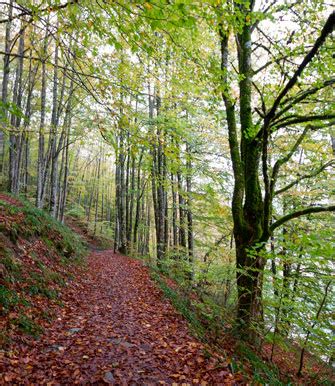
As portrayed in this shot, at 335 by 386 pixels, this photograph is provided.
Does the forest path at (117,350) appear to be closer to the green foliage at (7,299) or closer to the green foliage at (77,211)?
the green foliage at (7,299)

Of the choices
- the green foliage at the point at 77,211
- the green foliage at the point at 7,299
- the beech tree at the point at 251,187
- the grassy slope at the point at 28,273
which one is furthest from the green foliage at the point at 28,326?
the green foliage at the point at 77,211

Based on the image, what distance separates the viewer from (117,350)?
3.89 meters

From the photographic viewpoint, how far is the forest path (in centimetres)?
327

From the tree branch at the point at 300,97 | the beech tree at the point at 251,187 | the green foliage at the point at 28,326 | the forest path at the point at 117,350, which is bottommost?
the forest path at the point at 117,350

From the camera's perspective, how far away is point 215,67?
3.52 m

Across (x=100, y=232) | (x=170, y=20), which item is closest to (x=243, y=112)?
(x=170, y=20)

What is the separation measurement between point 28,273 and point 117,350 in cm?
284

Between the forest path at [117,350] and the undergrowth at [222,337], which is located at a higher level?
the forest path at [117,350]

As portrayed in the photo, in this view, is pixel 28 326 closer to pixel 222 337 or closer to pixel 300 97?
pixel 222 337

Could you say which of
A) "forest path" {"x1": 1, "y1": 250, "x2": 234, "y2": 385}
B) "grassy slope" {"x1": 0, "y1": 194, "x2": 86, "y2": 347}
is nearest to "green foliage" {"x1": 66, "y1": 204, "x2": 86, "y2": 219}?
"grassy slope" {"x1": 0, "y1": 194, "x2": 86, "y2": 347}

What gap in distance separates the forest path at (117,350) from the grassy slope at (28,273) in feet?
1.02

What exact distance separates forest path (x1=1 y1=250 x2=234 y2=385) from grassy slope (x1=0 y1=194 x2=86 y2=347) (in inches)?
12.3

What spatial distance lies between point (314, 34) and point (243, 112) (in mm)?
2169

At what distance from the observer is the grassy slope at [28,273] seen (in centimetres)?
408
